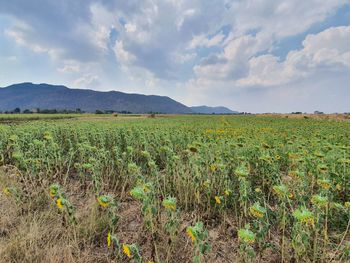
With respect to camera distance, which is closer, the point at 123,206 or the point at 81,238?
the point at 81,238

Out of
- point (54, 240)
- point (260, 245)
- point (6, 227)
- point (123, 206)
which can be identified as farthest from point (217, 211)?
point (6, 227)

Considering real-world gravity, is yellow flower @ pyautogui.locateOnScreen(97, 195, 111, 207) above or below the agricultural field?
above

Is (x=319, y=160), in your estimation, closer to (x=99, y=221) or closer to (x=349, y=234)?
(x=349, y=234)

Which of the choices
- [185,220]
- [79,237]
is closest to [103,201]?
[79,237]

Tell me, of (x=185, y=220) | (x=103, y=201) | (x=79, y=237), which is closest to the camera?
(x=103, y=201)

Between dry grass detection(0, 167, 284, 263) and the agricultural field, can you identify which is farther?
dry grass detection(0, 167, 284, 263)

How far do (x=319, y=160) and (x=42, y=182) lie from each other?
5057mm

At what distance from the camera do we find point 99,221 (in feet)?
10.5

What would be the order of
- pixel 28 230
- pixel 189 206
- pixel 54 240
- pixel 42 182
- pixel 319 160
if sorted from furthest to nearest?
pixel 42 182 < pixel 319 160 < pixel 189 206 < pixel 28 230 < pixel 54 240

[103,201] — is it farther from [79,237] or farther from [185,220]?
[185,220]

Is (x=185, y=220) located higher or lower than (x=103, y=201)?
lower

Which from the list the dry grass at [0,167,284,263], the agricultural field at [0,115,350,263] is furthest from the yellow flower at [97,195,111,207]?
the dry grass at [0,167,284,263]

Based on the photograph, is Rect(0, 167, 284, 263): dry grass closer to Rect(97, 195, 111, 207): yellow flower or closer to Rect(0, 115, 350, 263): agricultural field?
Rect(0, 115, 350, 263): agricultural field

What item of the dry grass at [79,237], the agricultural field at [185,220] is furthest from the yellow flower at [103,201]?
the dry grass at [79,237]
